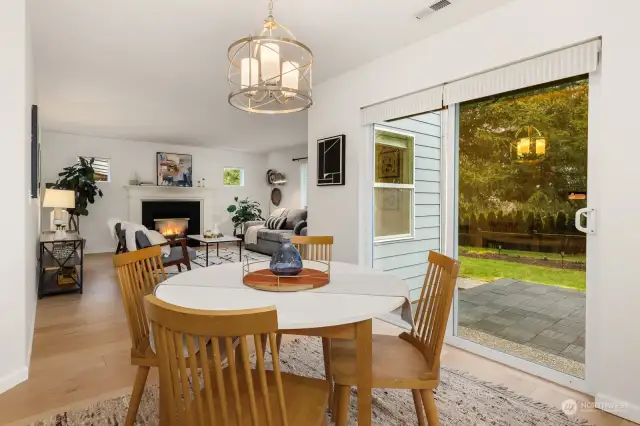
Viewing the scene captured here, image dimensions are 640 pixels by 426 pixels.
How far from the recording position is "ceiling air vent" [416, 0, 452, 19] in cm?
240

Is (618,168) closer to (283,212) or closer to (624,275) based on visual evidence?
(624,275)

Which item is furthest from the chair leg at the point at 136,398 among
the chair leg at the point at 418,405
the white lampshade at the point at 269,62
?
the white lampshade at the point at 269,62

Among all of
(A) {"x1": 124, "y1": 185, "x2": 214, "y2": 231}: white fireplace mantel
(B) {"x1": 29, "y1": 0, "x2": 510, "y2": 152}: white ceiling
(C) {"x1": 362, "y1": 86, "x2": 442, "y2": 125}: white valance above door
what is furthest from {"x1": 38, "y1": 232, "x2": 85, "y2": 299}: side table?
(C) {"x1": 362, "y1": 86, "x2": 442, "y2": 125}: white valance above door

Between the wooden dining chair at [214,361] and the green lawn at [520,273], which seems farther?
the green lawn at [520,273]

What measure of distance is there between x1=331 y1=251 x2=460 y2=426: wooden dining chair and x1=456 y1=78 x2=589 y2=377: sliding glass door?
3.73 feet

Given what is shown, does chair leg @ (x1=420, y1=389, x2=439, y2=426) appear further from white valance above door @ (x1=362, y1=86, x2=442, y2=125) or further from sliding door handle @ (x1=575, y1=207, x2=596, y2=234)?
white valance above door @ (x1=362, y1=86, x2=442, y2=125)

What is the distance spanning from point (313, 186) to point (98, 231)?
5.41 metres

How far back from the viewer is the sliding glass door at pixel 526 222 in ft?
7.56

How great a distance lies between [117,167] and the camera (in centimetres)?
745

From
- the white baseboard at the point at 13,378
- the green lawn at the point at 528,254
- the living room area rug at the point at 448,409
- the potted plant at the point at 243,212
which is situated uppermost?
the potted plant at the point at 243,212

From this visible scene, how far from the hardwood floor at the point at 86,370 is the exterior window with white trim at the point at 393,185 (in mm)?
1026

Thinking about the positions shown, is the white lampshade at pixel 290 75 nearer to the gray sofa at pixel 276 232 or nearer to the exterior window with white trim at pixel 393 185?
the exterior window with white trim at pixel 393 185

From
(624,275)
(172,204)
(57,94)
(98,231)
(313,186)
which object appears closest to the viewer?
(624,275)

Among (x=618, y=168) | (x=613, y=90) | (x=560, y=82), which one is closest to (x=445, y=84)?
(x=560, y=82)
